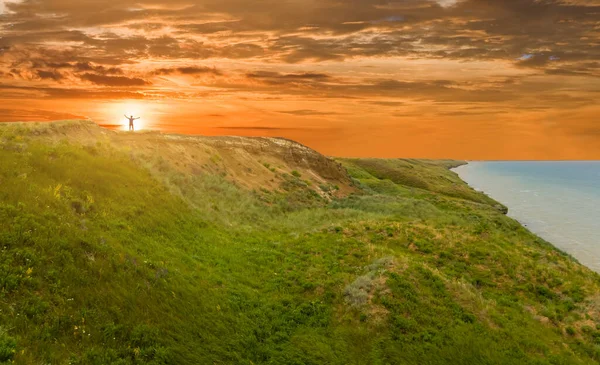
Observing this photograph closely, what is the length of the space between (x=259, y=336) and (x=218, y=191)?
2205cm

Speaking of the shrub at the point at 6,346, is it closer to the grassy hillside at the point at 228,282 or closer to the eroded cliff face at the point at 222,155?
the grassy hillside at the point at 228,282

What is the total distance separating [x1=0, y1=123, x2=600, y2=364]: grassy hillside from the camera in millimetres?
13953

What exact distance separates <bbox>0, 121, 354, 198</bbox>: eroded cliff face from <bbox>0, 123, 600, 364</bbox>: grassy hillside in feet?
2.23

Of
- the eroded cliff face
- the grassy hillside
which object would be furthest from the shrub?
the eroded cliff face

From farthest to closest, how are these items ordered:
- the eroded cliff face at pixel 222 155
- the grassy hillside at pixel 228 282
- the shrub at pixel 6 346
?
the eroded cliff face at pixel 222 155 → the grassy hillside at pixel 228 282 → the shrub at pixel 6 346

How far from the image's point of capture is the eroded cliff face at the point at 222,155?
32.7 m

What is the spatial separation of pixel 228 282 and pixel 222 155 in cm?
3237

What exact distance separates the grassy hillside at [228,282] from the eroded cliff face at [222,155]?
680mm

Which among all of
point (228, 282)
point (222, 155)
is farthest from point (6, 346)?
point (222, 155)

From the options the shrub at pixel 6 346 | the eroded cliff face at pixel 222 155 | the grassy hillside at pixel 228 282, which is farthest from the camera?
the eroded cliff face at pixel 222 155

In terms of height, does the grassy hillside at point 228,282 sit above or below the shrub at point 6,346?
below

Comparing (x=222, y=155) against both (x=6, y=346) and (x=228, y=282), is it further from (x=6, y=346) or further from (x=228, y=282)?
(x=6, y=346)

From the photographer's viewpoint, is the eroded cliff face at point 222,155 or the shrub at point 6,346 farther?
the eroded cliff face at point 222,155

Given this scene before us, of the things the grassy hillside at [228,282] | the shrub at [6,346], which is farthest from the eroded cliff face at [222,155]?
the shrub at [6,346]
